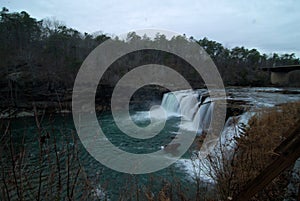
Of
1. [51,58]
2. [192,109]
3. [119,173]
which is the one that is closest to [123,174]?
[119,173]

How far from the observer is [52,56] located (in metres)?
26.1

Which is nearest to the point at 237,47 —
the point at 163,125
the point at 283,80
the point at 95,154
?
the point at 283,80

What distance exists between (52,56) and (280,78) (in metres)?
28.3

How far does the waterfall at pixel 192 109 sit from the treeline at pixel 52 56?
11302 millimetres

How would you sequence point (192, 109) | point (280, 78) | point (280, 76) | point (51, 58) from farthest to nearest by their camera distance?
point (51, 58), point (280, 76), point (280, 78), point (192, 109)

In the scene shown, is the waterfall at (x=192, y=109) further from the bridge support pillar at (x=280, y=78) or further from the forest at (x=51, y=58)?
the bridge support pillar at (x=280, y=78)

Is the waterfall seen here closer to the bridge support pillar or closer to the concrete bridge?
the concrete bridge

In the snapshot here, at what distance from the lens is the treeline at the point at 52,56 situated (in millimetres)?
21312

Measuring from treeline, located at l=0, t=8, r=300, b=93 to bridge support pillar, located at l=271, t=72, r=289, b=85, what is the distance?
0.75 meters

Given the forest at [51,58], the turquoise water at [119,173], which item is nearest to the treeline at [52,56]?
the forest at [51,58]

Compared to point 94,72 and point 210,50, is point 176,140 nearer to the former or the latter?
point 94,72

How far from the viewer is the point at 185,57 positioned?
3222cm

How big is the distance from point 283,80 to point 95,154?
23336 mm

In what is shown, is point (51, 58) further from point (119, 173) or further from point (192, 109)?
point (119, 173)
